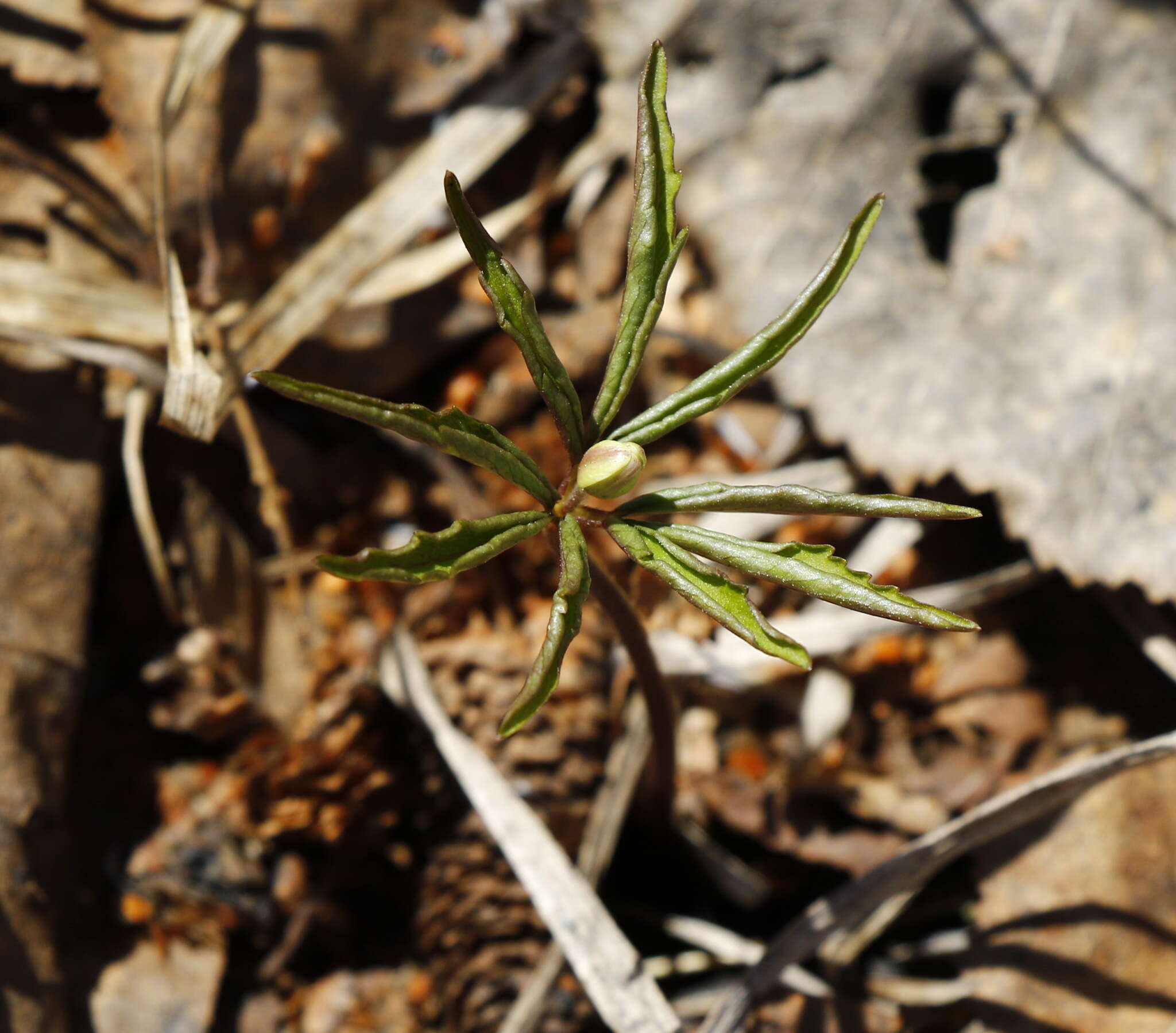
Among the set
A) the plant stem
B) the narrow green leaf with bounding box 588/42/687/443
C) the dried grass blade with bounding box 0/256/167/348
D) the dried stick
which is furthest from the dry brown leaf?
the plant stem

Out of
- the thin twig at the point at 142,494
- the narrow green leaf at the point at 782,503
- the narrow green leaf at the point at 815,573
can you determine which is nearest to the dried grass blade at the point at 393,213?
the thin twig at the point at 142,494

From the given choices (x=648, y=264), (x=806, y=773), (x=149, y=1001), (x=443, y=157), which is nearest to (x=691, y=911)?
(x=806, y=773)

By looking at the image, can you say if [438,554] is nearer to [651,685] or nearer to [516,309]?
[516,309]

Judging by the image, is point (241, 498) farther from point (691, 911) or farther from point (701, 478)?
point (691, 911)

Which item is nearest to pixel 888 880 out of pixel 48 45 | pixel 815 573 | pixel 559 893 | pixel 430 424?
pixel 559 893

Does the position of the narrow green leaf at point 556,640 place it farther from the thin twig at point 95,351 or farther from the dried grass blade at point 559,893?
the thin twig at point 95,351

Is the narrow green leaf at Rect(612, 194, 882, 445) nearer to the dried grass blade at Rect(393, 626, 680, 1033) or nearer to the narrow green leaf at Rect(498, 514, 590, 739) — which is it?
the narrow green leaf at Rect(498, 514, 590, 739)
